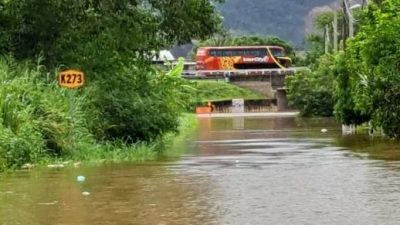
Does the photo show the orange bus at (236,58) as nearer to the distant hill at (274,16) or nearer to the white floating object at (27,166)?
the white floating object at (27,166)

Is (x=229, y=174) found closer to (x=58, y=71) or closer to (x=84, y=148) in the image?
(x=84, y=148)

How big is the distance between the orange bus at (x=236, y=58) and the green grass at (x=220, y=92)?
5.75m

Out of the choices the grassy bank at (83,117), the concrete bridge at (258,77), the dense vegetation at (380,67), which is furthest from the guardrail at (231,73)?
the grassy bank at (83,117)

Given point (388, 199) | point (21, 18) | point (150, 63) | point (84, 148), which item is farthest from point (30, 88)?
point (388, 199)

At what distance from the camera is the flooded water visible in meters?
10.4

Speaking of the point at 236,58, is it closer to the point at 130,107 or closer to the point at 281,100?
the point at 281,100

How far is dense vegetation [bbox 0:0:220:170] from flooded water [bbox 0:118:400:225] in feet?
9.83

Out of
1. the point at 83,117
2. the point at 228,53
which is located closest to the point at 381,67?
the point at 83,117

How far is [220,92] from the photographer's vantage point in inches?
3273

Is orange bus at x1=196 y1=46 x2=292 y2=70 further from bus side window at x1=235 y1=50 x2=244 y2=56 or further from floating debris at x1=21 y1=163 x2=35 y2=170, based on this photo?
floating debris at x1=21 y1=163 x2=35 y2=170

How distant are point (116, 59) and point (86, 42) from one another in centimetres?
92

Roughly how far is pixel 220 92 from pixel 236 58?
33.7 feet

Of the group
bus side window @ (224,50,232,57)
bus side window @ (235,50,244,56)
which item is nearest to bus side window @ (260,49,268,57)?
bus side window @ (235,50,244,56)

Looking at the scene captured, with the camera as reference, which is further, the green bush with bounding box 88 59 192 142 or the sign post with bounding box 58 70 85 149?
the green bush with bounding box 88 59 192 142
